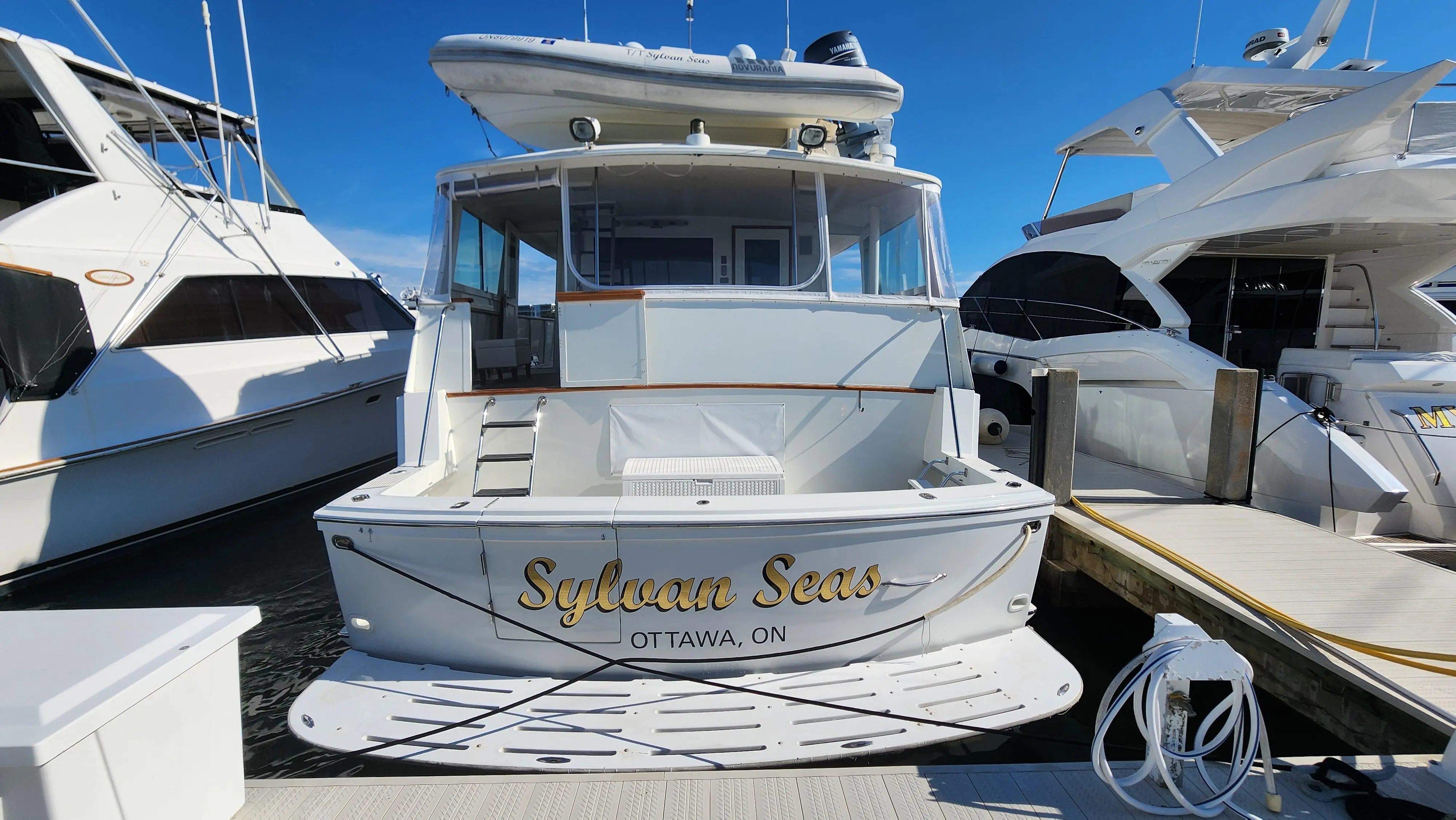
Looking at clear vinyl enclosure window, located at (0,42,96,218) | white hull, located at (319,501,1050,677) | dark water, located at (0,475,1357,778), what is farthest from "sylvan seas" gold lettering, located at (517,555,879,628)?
clear vinyl enclosure window, located at (0,42,96,218)

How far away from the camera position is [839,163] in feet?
13.0

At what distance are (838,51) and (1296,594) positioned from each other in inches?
212

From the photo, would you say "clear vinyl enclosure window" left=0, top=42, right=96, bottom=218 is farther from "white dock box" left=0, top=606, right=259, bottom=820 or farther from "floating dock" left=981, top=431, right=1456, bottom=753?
"floating dock" left=981, top=431, right=1456, bottom=753

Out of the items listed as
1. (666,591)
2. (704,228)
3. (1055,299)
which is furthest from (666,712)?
(1055,299)

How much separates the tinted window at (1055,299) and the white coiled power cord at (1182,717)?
6.62 m

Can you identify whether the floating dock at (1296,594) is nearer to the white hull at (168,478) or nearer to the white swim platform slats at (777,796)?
the white swim platform slats at (777,796)

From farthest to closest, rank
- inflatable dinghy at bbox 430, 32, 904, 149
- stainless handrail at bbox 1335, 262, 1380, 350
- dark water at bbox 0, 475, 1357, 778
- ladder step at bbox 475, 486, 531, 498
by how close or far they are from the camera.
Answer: stainless handrail at bbox 1335, 262, 1380, 350, inflatable dinghy at bbox 430, 32, 904, 149, ladder step at bbox 475, 486, 531, 498, dark water at bbox 0, 475, 1357, 778

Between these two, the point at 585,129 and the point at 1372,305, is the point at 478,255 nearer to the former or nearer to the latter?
the point at 585,129

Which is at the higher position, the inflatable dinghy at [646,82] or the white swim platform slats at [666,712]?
the inflatable dinghy at [646,82]

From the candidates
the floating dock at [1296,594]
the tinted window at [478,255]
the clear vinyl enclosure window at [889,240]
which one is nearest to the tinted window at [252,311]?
the tinted window at [478,255]

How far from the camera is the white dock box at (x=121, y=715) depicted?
1229 mm

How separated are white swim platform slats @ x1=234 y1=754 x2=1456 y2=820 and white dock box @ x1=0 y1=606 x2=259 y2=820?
0.37 m

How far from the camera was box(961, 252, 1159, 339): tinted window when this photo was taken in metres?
7.58

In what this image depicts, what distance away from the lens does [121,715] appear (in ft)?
4.42
